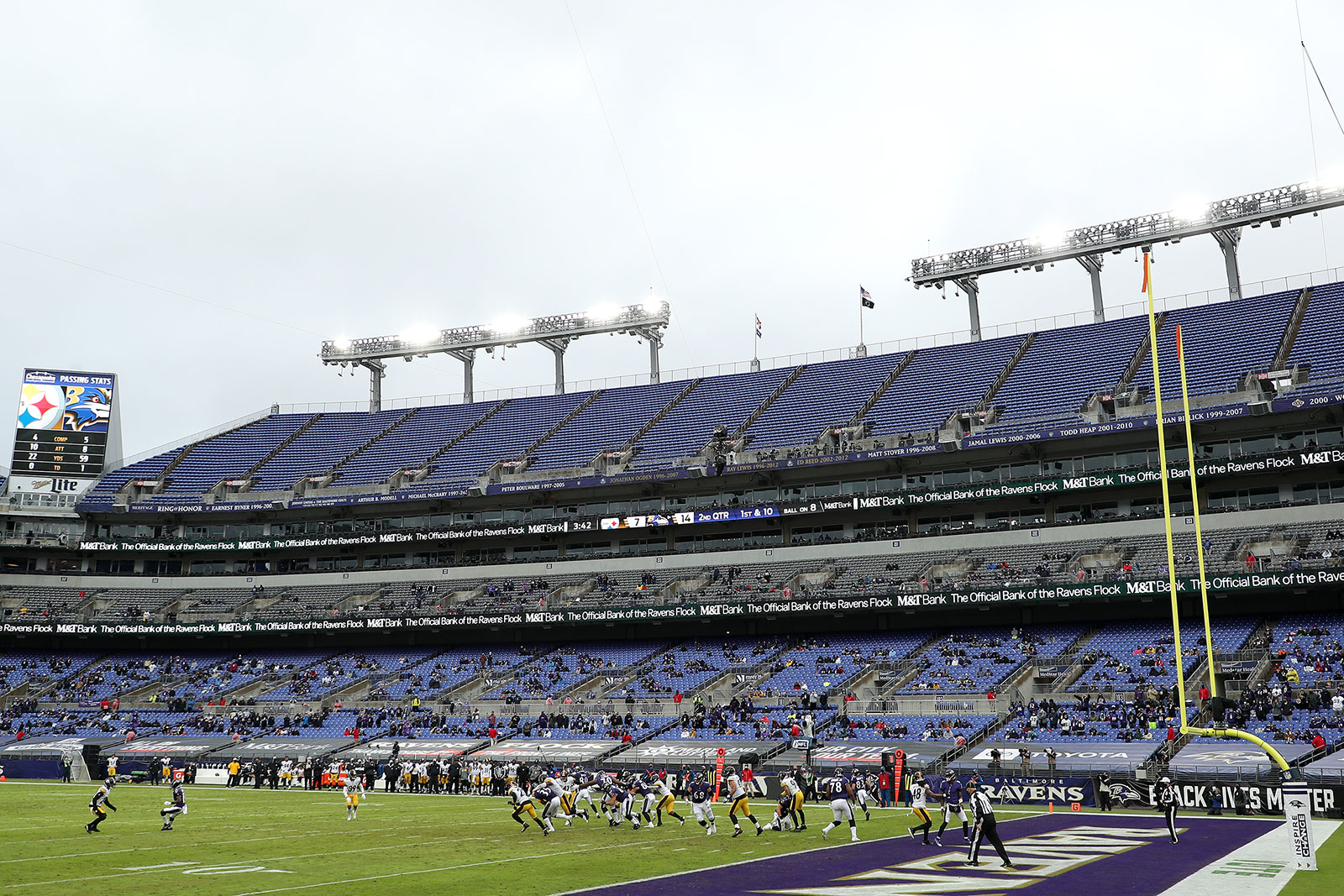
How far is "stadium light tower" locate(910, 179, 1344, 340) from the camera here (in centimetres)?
5934

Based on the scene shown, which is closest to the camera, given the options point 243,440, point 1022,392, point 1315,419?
point 1315,419

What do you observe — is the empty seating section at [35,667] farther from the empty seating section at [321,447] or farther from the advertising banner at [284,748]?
the advertising banner at [284,748]

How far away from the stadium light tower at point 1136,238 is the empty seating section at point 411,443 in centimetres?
3284

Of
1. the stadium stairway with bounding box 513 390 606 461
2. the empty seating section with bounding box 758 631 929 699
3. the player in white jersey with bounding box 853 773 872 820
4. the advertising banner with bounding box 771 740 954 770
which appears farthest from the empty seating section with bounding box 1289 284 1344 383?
the stadium stairway with bounding box 513 390 606 461

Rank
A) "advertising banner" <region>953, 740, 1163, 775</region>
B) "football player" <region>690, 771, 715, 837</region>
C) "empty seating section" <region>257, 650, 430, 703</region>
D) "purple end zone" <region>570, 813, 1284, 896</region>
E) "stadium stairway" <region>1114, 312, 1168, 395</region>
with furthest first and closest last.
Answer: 1. "empty seating section" <region>257, 650, 430, 703</region>
2. "stadium stairway" <region>1114, 312, 1168, 395</region>
3. "advertising banner" <region>953, 740, 1163, 775</region>
4. "football player" <region>690, 771, 715, 837</region>
5. "purple end zone" <region>570, 813, 1284, 896</region>

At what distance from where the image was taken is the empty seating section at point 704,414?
208 ft

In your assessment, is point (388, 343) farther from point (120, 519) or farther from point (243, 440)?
point (120, 519)

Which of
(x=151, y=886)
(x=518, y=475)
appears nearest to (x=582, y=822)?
(x=151, y=886)

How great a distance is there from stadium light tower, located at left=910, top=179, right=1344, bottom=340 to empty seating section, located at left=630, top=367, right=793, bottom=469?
12257 mm

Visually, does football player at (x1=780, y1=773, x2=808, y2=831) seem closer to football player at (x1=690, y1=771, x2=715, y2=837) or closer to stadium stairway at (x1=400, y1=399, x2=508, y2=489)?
football player at (x1=690, y1=771, x2=715, y2=837)

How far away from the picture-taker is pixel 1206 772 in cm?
3212

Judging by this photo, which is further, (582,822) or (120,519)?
(120,519)

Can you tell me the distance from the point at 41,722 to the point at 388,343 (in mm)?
35771

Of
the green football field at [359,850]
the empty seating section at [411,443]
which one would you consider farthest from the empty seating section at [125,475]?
the green football field at [359,850]
